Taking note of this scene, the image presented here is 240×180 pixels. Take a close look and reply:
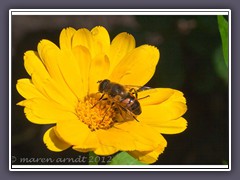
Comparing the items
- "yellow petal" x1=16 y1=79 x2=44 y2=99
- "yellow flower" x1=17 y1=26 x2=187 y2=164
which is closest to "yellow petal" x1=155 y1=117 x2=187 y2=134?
"yellow flower" x1=17 y1=26 x2=187 y2=164

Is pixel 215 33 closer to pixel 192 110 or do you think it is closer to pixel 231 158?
pixel 192 110

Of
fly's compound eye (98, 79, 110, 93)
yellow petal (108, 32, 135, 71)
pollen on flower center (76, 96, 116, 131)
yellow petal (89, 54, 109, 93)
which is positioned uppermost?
yellow petal (108, 32, 135, 71)

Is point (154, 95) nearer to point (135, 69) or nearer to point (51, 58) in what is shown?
point (135, 69)

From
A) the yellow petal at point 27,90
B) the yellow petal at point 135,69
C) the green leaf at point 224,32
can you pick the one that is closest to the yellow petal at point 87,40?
the yellow petal at point 135,69

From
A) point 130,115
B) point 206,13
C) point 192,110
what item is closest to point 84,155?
point 130,115

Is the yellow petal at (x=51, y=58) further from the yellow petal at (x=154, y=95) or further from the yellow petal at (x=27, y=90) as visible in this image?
the yellow petal at (x=154, y=95)

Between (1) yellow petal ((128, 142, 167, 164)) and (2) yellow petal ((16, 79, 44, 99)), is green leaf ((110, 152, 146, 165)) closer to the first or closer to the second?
(1) yellow petal ((128, 142, 167, 164))

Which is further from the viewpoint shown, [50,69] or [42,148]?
[42,148]

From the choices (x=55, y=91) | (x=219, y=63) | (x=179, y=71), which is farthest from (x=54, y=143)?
(x=219, y=63)
